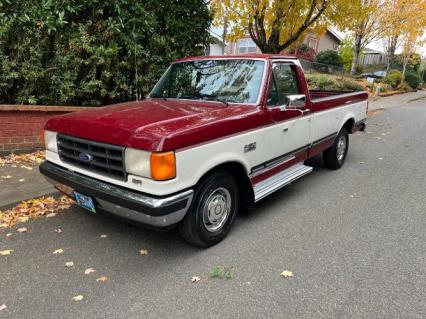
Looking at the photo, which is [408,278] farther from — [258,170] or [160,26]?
[160,26]

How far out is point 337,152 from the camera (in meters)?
6.38

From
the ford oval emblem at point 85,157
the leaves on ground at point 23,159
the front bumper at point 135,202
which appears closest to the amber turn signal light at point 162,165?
the front bumper at point 135,202

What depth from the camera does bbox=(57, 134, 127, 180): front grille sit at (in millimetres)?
3141

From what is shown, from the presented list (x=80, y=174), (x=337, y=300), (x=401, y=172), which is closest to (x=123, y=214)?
(x=80, y=174)

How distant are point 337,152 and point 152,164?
4.39m

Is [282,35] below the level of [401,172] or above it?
above

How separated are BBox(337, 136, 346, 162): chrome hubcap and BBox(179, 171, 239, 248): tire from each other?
10.7 ft

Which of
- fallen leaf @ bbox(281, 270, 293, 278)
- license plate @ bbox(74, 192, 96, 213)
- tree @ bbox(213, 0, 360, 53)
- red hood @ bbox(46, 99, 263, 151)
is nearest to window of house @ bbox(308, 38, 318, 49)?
tree @ bbox(213, 0, 360, 53)

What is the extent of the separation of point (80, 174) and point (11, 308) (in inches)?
50.8

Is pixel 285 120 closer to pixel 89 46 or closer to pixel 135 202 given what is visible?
pixel 135 202

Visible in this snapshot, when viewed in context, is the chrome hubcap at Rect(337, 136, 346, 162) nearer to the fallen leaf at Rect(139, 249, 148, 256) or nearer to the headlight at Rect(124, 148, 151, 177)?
the fallen leaf at Rect(139, 249, 148, 256)

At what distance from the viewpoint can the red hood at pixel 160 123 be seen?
9.77 ft

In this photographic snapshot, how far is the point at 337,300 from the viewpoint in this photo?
2.90 meters

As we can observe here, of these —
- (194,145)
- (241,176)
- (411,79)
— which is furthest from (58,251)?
(411,79)
